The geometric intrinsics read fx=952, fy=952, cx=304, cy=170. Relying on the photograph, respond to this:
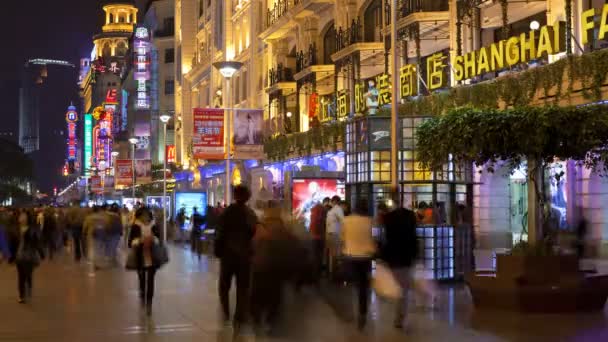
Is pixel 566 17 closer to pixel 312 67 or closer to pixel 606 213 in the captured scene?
pixel 606 213

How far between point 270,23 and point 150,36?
5262 centimetres

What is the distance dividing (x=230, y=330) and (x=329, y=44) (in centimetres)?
3459

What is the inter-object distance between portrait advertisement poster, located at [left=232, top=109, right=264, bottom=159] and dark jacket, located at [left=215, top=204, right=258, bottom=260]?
1718 centimetres

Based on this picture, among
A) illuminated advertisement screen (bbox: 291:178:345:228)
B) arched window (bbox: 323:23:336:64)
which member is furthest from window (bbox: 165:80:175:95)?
illuminated advertisement screen (bbox: 291:178:345:228)

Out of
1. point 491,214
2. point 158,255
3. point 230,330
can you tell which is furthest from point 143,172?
point 230,330

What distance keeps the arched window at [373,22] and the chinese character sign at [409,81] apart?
5.61 meters

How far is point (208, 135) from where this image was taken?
30.6 m

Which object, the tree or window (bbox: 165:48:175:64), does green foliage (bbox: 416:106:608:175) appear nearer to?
the tree

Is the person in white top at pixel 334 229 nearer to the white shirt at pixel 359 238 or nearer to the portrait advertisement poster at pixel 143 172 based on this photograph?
the white shirt at pixel 359 238

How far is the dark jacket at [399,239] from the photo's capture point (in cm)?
1291

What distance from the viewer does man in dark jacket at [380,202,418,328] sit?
42.3 ft

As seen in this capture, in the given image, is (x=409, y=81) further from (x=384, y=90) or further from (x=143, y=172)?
(x=143, y=172)

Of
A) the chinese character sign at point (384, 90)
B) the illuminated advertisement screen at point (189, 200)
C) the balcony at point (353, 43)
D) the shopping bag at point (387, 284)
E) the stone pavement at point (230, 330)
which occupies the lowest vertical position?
the stone pavement at point (230, 330)

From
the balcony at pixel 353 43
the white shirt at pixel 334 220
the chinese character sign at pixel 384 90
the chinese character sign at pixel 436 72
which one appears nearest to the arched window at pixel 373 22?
the balcony at pixel 353 43
